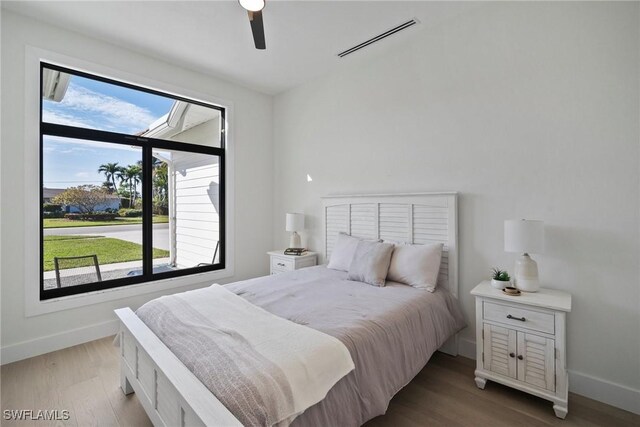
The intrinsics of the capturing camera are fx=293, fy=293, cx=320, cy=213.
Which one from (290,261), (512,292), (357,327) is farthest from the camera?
(290,261)

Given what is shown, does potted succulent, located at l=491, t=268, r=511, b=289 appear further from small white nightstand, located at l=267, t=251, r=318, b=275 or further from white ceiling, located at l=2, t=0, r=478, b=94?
white ceiling, located at l=2, t=0, r=478, b=94

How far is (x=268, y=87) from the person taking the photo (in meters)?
4.16

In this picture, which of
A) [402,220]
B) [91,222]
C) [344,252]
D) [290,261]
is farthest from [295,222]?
[91,222]

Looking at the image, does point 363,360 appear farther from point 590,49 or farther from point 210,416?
point 590,49

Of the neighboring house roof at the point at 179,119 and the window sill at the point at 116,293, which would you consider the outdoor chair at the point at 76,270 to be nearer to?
the window sill at the point at 116,293

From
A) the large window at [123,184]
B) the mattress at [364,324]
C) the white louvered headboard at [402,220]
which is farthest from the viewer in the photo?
the large window at [123,184]

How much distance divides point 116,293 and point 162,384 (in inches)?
85.1

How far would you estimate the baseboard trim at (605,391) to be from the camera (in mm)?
1905

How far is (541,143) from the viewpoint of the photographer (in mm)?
2240

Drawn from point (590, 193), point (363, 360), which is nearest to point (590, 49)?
point (590, 193)

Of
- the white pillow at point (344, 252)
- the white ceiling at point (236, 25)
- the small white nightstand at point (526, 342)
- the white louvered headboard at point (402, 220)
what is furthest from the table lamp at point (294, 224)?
the small white nightstand at point (526, 342)

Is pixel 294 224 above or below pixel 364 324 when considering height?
above

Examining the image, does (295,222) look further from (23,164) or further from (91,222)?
(23,164)

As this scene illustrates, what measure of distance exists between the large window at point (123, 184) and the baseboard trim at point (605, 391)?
148 inches
